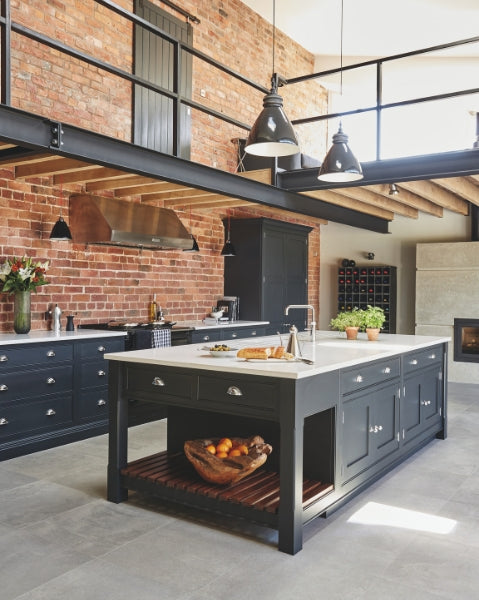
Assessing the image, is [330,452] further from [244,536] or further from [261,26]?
[261,26]

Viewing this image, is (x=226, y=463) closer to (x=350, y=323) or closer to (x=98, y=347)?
(x=350, y=323)

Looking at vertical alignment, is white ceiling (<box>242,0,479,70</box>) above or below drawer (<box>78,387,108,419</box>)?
above

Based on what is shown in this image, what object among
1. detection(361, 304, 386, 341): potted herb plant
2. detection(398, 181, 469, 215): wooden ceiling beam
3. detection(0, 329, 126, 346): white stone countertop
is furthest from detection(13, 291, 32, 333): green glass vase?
detection(398, 181, 469, 215): wooden ceiling beam

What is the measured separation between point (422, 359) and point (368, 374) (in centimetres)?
123

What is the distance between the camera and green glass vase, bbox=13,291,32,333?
5.20 meters

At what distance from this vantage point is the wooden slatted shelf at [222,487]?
3.21 metres

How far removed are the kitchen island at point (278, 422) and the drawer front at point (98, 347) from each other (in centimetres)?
147

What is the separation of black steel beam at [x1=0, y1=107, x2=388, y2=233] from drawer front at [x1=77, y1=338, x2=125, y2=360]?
1.63m

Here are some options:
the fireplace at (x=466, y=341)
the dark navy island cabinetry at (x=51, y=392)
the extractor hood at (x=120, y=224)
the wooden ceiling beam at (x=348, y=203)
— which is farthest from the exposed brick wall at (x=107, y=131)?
the fireplace at (x=466, y=341)

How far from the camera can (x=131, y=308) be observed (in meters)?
6.78

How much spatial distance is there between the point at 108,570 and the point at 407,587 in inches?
55.3

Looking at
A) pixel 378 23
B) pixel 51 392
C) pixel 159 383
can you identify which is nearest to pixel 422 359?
Answer: pixel 159 383

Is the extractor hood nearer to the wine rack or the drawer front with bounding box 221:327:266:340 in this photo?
the drawer front with bounding box 221:327:266:340

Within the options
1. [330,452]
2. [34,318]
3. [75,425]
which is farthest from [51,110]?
[330,452]
